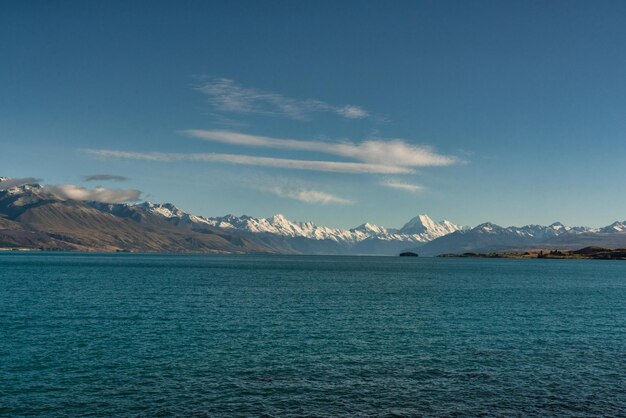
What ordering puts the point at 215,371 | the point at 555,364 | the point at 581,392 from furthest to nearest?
the point at 555,364 → the point at 215,371 → the point at 581,392

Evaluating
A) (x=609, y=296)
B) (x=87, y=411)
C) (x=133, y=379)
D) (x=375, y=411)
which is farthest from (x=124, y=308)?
(x=609, y=296)

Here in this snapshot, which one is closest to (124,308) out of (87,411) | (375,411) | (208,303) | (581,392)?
(208,303)

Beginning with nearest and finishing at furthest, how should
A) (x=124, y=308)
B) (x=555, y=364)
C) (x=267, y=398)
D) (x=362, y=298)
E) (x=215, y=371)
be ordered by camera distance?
(x=267, y=398)
(x=215, y=371)
(x=555, y=364)
(x=124, y=308)
(x=362, y=298)

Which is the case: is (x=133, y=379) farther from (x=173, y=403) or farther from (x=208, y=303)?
(x=208, y=303)

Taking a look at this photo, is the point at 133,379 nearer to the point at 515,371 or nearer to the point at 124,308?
the point at 515,371

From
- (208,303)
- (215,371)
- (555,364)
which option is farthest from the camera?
(208,303)

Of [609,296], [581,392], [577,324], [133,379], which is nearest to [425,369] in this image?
[581,392]

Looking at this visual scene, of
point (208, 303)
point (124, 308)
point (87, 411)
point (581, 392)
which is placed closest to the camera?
point (87, 411)

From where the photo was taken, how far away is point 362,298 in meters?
123

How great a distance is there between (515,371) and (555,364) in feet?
20.8

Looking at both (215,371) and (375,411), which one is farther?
(215,371)

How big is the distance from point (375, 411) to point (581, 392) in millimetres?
19776

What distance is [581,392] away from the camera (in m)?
45.5

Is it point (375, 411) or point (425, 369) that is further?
point (425, 369)
